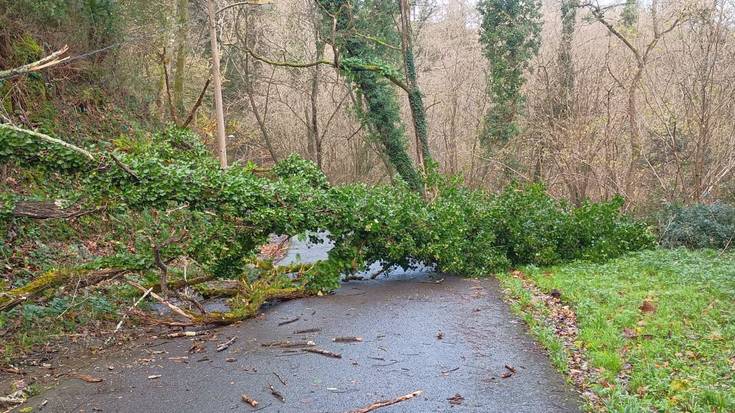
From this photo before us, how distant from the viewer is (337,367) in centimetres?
659

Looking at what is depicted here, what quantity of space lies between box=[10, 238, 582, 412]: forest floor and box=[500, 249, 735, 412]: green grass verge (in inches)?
20.2

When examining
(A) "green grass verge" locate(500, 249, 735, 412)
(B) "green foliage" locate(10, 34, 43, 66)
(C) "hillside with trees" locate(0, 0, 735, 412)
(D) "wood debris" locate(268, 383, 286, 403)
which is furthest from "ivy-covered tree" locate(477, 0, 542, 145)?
(D) "wood debris" locate(268, 383, 286, 403)

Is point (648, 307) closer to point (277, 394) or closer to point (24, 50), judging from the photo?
point (277, 394)

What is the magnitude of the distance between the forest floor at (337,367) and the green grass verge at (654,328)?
0.51 meters

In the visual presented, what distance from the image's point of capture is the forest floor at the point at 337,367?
562cm

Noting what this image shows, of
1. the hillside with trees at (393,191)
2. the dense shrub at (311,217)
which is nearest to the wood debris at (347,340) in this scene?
the hillside with trees at (393,191)

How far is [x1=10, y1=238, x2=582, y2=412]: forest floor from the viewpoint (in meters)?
5.62

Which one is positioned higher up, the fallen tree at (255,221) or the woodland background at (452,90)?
the woodland background at (452,90)

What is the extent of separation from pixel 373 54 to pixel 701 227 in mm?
12545

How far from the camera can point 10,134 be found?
7.88 metres

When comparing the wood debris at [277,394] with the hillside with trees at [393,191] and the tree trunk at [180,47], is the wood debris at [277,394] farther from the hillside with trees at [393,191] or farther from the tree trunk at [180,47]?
the tree trunk at [180,47]

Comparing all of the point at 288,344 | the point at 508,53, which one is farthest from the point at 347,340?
the point at 508,53

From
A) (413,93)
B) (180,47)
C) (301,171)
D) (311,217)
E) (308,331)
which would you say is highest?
(180,47)

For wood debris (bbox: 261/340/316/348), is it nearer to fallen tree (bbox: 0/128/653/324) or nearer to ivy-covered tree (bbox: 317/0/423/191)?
fallen tree (bbox: 0/128/653/324)
